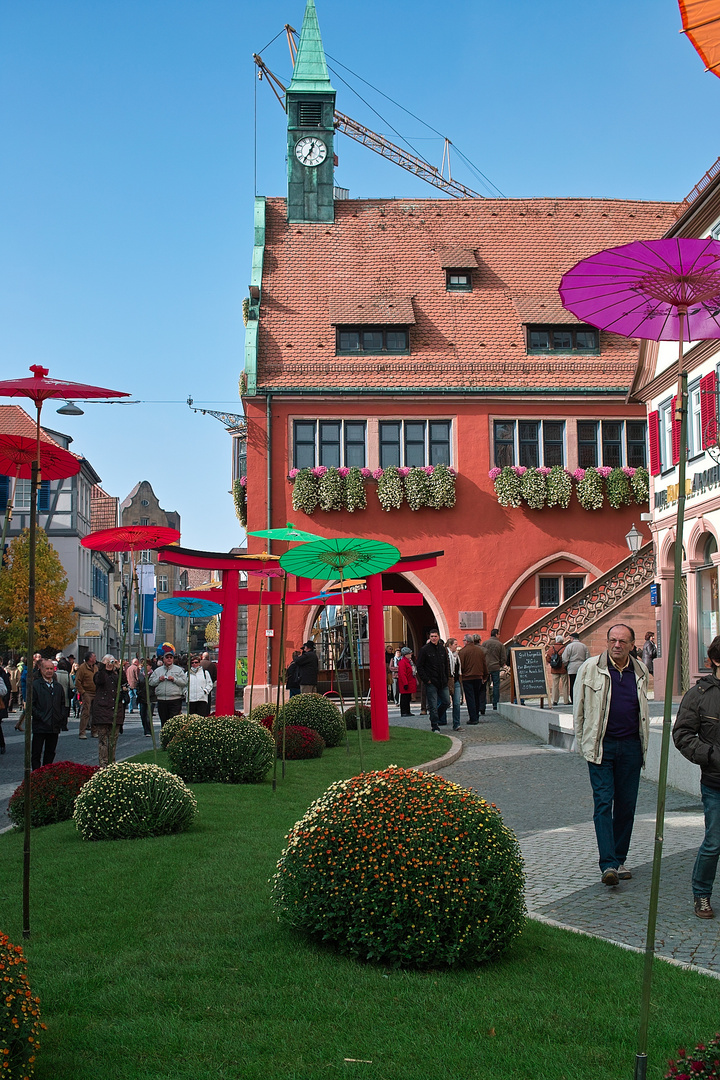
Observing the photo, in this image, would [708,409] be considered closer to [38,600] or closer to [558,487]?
[558,487]

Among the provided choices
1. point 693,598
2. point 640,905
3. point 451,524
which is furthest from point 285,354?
point 640,905

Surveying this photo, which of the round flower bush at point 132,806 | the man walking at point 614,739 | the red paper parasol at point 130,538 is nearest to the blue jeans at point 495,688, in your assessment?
the red paper parasol at point 130,538

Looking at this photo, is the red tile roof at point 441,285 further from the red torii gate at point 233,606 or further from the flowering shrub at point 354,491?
the red torii gate at point 233,606

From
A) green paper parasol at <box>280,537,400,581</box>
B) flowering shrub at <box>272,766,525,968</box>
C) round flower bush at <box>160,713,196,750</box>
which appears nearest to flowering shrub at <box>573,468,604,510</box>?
round flower bush at <box>160,713,196,750</box>

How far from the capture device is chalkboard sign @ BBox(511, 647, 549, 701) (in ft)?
76.9

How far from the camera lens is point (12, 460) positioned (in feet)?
25.6

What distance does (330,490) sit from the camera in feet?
105

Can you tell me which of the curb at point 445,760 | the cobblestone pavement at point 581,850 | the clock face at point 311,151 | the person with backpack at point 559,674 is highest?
the clock face at point 311,151

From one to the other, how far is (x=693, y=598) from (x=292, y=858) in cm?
2016

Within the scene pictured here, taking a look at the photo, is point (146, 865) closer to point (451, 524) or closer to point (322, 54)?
point (451, 524)

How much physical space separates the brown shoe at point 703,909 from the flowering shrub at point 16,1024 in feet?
14.7

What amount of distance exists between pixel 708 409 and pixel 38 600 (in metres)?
29.3

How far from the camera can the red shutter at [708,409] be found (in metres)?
23.1

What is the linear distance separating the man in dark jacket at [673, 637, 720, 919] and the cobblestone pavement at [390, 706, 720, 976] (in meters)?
0.21
